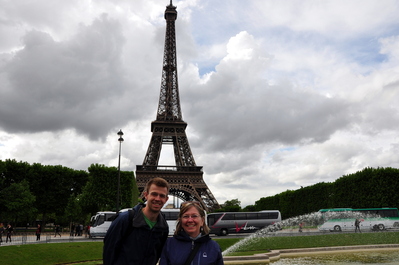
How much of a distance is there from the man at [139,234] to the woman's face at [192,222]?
0.26 meters

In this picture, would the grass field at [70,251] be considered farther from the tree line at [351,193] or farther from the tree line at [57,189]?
the tree line at [57,189]

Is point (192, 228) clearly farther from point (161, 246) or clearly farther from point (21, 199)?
point (21, 199)

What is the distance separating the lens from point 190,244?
3.93 metres

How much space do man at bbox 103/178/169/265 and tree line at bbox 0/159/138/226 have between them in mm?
45813

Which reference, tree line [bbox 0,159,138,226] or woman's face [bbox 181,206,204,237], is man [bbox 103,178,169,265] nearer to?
woman's face [bbox 181,206,204,237]

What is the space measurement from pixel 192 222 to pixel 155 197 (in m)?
0.52

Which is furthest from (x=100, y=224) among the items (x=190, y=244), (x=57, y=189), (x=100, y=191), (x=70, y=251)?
(x=190, y=244)

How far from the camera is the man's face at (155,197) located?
13.0ft

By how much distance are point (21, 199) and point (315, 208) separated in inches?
1680

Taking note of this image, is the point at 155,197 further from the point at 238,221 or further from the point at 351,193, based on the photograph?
the point at 351,193

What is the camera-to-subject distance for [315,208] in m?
52.8

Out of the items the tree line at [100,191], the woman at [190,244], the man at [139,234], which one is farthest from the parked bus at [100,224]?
the woman at [190,244]

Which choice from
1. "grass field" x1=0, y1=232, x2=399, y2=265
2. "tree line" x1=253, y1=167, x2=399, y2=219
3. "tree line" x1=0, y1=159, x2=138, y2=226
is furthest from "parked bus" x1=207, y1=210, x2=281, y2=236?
"tree line" x1=0, y1=159, x2=138, y2=226

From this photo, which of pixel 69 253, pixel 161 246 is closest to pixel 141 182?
pixel 69 253
